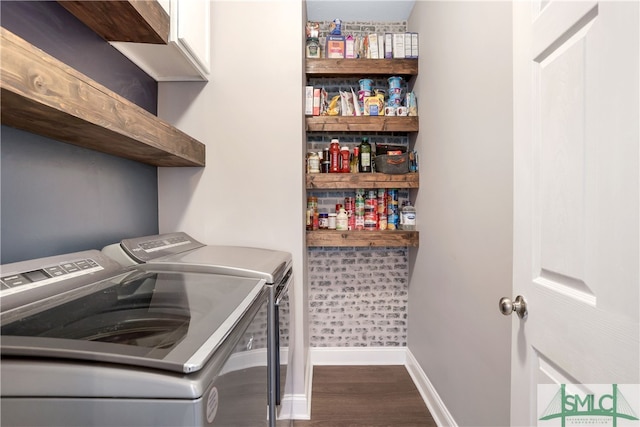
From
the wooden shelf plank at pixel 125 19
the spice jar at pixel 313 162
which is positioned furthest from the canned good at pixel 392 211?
the wooden shelf plank at pixel 125 19

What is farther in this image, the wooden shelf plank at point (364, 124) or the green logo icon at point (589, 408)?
the wooden shelf plank at point (364, 124)

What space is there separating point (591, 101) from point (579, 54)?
0.12 metres

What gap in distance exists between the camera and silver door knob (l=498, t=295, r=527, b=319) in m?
0.90

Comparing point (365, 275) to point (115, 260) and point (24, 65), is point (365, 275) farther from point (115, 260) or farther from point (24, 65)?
point (24, 65)

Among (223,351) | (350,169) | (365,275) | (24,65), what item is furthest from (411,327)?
(24,65)

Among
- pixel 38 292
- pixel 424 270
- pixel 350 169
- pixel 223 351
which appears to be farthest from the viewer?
pixel 350 169

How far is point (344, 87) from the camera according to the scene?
2.49m

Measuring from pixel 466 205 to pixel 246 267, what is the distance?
1041 millimetres

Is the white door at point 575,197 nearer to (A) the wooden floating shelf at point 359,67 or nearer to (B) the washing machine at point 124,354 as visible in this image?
(B) the washing machine at point 124,354

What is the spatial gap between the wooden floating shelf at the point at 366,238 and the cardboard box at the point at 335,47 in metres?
1.29

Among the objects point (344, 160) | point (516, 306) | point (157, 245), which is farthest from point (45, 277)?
point (344, 160)

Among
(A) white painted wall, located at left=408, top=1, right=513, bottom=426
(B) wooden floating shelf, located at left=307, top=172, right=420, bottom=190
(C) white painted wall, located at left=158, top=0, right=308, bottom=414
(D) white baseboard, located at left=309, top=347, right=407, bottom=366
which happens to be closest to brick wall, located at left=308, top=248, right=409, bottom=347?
(D) white baseboard, located at left=309, top=347, right=407, bottom=366

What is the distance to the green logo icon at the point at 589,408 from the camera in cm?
60

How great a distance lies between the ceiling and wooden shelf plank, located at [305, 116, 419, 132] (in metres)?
0.86
